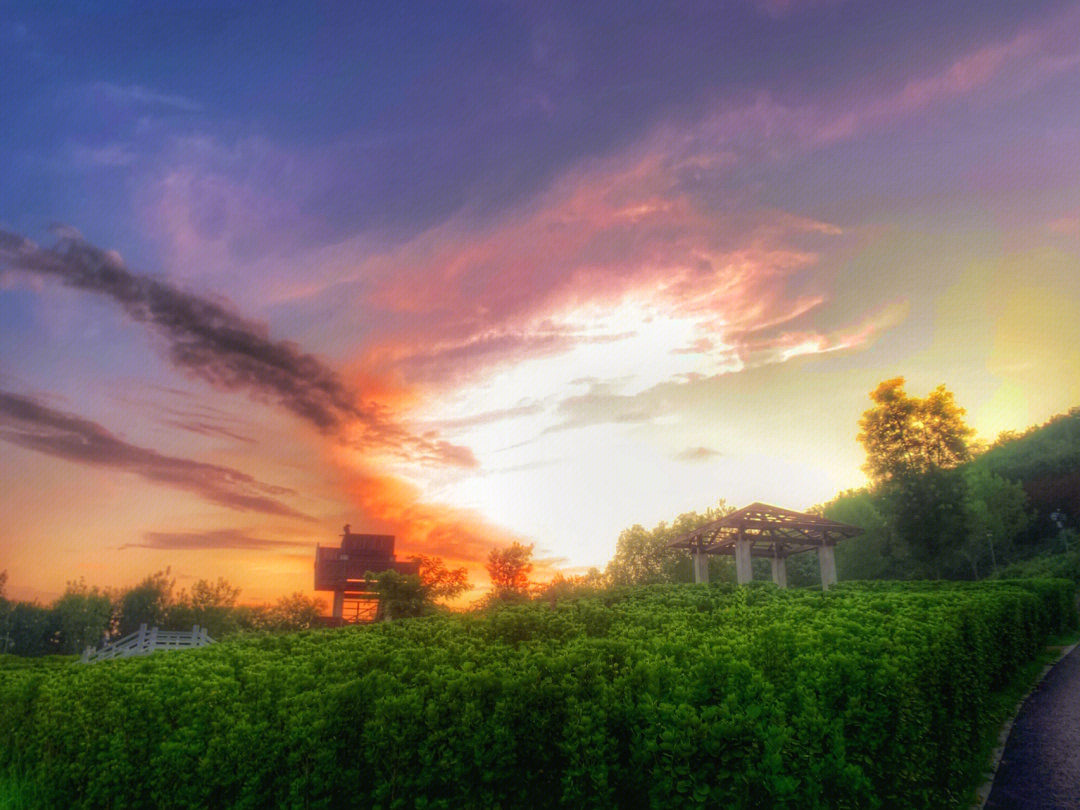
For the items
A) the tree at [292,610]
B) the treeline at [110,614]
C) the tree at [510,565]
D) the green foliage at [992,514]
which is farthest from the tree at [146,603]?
the green foliage at [992,514]

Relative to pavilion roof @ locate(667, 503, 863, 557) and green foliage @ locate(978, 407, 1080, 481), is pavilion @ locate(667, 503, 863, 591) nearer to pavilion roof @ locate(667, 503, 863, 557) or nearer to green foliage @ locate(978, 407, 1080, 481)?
pavilion roof @ locate(667, 503, 863, 557)

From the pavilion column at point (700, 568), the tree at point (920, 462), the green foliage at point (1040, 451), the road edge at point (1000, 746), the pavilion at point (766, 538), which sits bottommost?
the road edge at point (1000, 746)

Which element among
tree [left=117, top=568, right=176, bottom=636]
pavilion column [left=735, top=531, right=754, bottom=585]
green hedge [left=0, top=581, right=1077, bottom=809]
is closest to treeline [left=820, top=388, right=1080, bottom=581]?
pavilion column [left=735, top=531, right=754, bottom=585]

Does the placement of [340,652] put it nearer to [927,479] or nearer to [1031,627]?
[1031,627]

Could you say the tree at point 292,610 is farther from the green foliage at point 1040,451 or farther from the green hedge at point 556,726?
the green foliage at point 1040,451

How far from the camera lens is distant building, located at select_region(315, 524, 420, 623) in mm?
57125

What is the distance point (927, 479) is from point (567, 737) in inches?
1610

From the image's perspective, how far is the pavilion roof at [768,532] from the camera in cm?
2514

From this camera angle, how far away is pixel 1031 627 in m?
18.7

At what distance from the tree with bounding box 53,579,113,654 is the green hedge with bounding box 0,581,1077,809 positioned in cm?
9607

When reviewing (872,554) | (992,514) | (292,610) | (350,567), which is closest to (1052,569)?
(992,514)

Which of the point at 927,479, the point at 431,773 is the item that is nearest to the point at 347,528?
the point at 927,479

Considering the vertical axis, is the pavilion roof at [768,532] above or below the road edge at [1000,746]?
above

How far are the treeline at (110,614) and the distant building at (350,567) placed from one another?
29367 millimetres
